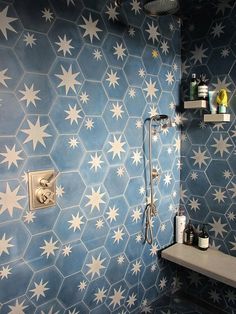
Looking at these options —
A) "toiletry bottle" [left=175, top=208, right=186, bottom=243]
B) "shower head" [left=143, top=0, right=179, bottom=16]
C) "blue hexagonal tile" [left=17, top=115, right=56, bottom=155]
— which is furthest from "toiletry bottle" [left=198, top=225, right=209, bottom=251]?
"shower head" [left=143, top=0, right=179, bottom=16]

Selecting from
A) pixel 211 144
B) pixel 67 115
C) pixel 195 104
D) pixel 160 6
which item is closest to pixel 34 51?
pixel 67 115

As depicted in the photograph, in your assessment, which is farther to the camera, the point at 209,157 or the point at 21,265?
the point at 209,157

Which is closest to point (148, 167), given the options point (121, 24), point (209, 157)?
point (209, 157)

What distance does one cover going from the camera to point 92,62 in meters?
1.42

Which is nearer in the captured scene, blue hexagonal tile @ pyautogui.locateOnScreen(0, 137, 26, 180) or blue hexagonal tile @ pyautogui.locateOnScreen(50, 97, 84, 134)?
blue hexagonal tile @ pyautogui.locateOnScreen(0, 137, 26, 180)

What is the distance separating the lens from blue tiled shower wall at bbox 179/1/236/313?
1.73 metres

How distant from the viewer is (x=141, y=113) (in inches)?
66.9

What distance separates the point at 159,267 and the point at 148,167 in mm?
771

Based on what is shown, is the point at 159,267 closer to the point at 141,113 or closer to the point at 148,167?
the point at 148,167

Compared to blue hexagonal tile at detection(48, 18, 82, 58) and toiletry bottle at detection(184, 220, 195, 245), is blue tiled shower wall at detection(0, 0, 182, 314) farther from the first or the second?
toiletry bottle at detection(184, 220, 195, 245)

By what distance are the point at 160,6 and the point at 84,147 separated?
31.7 inches

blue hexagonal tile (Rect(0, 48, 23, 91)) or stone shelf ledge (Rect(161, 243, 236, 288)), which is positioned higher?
blue hexagonal tile (Rect(0, 48, 23, 91))

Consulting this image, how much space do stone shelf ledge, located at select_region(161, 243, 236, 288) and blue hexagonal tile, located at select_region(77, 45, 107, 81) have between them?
50.2 inches

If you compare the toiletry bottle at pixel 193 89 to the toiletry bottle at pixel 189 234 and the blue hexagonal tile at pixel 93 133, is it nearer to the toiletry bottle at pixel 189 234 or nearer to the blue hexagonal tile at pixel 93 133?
the blue hexagonal tile at pixel 93 133
